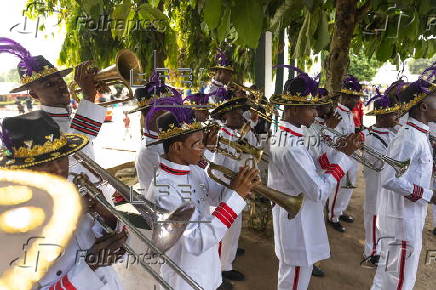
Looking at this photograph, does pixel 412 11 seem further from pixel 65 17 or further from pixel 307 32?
pixel 65 17

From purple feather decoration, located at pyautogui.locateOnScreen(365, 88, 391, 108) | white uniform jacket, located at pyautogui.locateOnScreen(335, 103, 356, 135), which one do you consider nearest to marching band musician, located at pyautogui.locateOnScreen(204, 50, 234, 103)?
white uniform jacket, located at pyautogui.locateOnScreen(335, 103, 356, 135)

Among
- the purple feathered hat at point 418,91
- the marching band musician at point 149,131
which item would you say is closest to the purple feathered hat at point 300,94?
the purple feathered hat at point 418,91

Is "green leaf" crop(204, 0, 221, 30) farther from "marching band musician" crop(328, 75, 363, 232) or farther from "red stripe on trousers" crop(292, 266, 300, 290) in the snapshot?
"marching band musician" crop(328, 75, 363, 232)

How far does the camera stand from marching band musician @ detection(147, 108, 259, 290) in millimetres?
2105

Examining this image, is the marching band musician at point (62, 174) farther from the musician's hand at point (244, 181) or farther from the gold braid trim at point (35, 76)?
the gold braid trim at point (35, 76)

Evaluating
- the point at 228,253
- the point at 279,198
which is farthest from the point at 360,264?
the point at 279,198

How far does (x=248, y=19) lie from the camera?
63.1 inches

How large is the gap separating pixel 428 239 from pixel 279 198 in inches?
174

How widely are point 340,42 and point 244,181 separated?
3.76 metres

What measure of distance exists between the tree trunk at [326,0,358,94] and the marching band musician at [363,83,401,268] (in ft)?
2.29

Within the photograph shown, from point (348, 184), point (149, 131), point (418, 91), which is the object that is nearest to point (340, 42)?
point (418, 91)

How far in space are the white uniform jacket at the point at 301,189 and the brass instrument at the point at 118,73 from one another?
5.02 ft

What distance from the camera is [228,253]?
4.23 metres

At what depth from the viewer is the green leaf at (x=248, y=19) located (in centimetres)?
156
